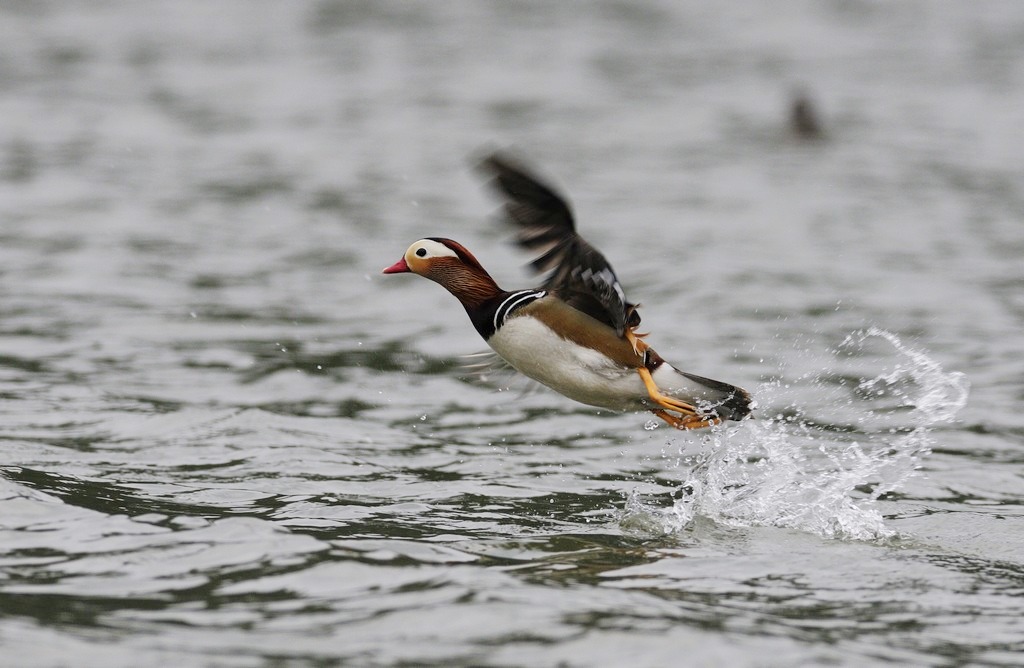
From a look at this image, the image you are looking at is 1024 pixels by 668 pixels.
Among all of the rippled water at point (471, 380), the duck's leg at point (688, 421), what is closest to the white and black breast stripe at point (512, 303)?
the duck's leg at point (688, 421)

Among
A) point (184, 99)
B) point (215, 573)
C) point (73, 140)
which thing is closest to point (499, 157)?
point (215, 573)

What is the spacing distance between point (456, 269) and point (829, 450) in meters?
2.92

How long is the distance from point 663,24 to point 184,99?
11.7 metres

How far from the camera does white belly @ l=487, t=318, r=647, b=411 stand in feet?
21.3

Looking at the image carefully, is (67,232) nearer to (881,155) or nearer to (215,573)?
(215,573)

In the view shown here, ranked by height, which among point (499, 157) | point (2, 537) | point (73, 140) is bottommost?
point (2, 537)

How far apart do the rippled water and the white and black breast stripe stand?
38.2 inches

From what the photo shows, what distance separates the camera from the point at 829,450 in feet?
27.9

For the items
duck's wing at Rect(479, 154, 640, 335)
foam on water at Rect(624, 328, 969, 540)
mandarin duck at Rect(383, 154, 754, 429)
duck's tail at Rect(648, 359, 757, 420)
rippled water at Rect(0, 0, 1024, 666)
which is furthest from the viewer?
foam on water at Rect(624, 328, 969, 540)

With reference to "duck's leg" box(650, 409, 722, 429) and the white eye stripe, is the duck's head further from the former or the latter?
"duck's leg" box(650, 409, 722, 429)

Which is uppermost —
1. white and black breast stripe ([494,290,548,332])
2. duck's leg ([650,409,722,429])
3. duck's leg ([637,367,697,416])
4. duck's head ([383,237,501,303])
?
duck's head ([383,237,501,303])

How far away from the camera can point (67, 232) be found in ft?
46.3

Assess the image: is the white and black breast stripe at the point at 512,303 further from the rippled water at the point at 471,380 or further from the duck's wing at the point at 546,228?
the rippled water at the point at 471,380

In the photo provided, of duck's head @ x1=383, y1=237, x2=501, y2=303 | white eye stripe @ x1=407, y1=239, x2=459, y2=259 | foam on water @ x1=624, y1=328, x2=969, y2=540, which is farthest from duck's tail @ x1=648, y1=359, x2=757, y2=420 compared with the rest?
white eye stripe @ x1=407, y1=239, x2=459, y2=259
